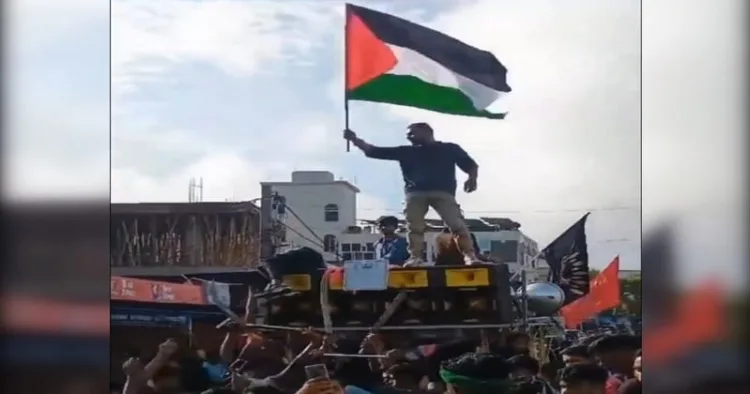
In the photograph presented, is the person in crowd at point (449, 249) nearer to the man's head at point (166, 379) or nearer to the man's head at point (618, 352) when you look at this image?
the man's head at point (618, 352)

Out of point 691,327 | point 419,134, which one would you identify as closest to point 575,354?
point 691,327

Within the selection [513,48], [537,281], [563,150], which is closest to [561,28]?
[513,48]

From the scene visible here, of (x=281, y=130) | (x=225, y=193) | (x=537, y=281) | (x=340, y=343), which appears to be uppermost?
(x=281, y=130)

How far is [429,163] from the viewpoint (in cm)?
233

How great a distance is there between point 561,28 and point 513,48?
5.3 inches

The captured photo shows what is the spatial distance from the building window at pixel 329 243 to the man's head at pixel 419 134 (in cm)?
31

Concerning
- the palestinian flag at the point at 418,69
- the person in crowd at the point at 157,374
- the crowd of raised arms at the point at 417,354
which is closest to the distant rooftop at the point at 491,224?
the crowd of raised arms at the point at 417,354

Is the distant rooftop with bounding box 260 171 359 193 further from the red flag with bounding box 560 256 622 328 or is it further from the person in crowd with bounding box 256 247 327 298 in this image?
the red flag with bounding box 560 256 622 328

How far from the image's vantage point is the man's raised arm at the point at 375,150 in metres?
2.33

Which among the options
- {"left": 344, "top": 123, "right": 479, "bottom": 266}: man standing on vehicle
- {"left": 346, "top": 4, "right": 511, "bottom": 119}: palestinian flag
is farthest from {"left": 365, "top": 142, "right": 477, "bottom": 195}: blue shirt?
{"left": 346, "top": 4, "right": 511, "bottom": 119}: palestinian flag

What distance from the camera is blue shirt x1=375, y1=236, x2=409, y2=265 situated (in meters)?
2.34

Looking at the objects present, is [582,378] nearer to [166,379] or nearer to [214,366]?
[214,366]

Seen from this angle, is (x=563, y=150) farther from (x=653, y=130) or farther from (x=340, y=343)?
(x=340, y=343)

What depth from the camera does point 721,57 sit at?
7.63ft
